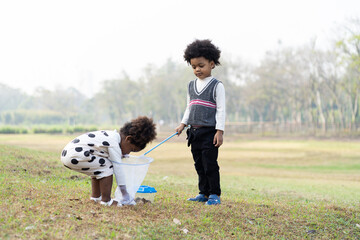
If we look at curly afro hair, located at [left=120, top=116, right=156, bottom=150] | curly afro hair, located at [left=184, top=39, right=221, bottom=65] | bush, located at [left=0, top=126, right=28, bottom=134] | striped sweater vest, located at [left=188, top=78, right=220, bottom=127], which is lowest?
bush, located at [left=0, top=126, right=28, bottom=134]

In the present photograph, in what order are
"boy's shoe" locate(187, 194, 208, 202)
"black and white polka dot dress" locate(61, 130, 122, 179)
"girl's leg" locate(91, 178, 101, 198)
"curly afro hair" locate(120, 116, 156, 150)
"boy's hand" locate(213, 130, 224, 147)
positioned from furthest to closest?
"boy's shoe" locate(187, 194, 208, 202), "boy's hand" locate(213, 130, 224, 147), "girl's leg" locate(91, 178, 101, 198), "curly afro hair" locate(120, 116, 156, 150), "black and white polka dot dress" locate(61, 130, 122, 179)

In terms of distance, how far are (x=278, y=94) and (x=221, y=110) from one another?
162ft

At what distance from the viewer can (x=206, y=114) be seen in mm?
4789

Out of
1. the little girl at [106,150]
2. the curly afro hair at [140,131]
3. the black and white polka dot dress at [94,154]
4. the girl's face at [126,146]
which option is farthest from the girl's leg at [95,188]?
the curly afro hair at [140,131]

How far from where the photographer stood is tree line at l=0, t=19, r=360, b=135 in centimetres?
4350

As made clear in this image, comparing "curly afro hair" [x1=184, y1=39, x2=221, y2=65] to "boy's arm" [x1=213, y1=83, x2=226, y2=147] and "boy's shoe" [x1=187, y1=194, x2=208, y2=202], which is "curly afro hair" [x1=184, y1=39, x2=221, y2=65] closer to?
"boy's arm" [x1=213, y1=83, x2=226, y2=147]

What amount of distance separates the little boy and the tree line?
1375 inches

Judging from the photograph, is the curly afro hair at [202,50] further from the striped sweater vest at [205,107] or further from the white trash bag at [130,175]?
the white trash bag at [130,175]

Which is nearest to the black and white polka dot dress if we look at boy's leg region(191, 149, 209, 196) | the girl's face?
the girl's face

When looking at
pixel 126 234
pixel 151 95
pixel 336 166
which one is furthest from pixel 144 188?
pixel 151 95

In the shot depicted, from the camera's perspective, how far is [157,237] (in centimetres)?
351

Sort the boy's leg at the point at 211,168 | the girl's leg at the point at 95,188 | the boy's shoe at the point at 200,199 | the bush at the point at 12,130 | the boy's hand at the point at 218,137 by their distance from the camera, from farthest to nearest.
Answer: the bush at the point at 12,130 < the boy's shoe at the point at 200,199 < the boy's leg at the point at 211,168 < the boy's hand at the point at 218,137 < the girl's leg at the point at 95,188

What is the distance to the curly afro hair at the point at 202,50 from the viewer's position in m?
4.82

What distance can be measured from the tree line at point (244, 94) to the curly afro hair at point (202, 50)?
114 ft
